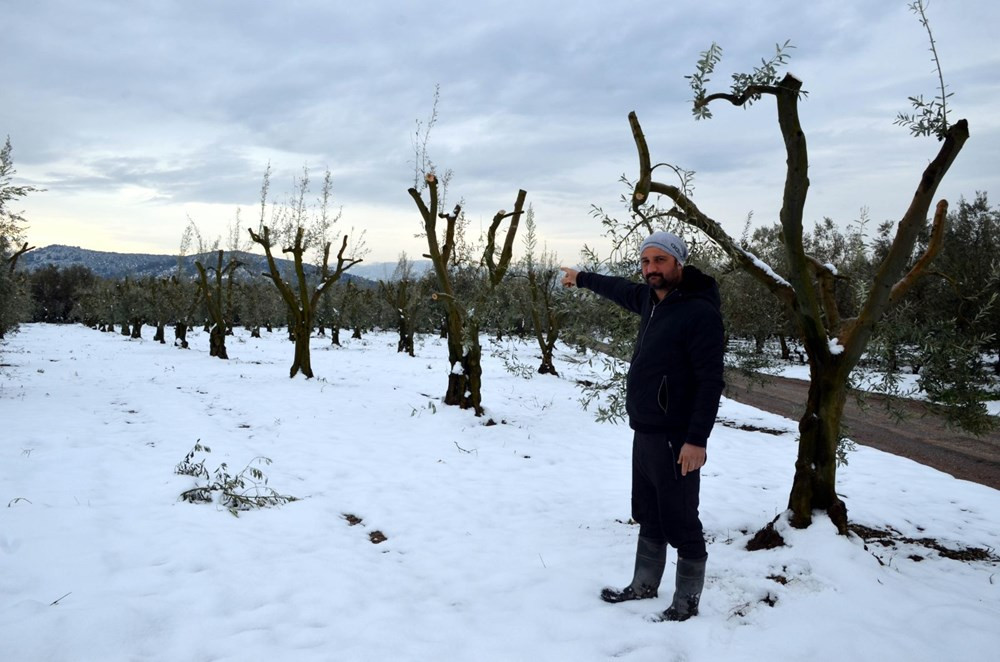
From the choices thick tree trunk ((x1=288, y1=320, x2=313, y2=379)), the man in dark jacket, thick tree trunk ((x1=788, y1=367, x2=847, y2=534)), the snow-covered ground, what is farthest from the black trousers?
thick tree trunk ((x1=288, y1=320, x2=313, y2=379))

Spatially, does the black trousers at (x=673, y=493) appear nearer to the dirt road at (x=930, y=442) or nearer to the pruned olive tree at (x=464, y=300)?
the dirt road at (x=930, y=442)

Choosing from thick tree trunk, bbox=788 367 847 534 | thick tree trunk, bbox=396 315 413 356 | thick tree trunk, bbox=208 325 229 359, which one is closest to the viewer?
thick tree trunk, bbox=788 367 847 534

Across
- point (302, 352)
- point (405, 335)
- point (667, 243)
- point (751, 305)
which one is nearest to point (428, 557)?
point (667, 243)

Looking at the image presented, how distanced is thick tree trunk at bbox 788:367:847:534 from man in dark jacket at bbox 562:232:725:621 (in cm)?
152

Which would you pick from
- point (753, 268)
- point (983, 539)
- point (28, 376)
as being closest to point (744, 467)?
point (983, 539)

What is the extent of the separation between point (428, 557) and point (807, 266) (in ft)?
13.0

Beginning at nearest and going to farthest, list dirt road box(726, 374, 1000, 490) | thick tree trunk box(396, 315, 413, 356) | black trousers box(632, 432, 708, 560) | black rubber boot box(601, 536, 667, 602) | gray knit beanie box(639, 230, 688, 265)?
black trousers box(632, 432, 708, 560) < gray knit beanie box(639, 230, 688, 265) < black rubber boot box(601, 536, 667, 602) < dirt road box(726, 374, 1000, 490) < thick tree trunk box(396, 315, 413, 356)

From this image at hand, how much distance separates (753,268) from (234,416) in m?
9.21

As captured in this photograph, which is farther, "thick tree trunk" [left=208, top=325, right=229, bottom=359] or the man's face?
"thick tree trunk" [left=208, top=325, right=229, bottom=359]

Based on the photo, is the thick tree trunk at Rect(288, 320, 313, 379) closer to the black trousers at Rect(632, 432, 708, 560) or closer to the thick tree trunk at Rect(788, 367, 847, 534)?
the thick tree trunk at Rect(788, 367, 847, 534)

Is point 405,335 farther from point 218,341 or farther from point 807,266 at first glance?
point 807,266

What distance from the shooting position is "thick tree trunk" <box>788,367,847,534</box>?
4.56 meters

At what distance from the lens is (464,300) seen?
38.0 feet

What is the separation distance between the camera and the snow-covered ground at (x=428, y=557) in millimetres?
3271
